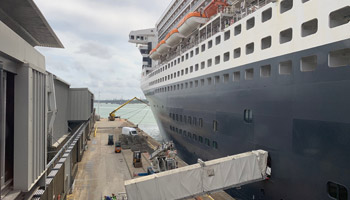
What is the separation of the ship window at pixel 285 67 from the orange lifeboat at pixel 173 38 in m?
12.9

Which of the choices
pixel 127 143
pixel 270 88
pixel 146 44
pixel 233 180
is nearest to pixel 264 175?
pixel 233 180

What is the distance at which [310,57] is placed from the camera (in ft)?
27.1

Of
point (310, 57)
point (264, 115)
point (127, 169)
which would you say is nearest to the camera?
point (310, 57)

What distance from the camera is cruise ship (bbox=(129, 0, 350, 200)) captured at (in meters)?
7.05

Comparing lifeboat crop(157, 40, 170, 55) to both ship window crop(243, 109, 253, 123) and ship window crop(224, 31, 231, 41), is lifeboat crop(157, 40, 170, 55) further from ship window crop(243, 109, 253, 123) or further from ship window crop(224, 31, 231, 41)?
ship window crop(243, 109, 253, 123)

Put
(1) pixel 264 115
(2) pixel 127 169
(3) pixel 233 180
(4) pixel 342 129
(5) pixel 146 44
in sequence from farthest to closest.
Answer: (5) pixel 146 44 → (2) pixel 127 169 → (1) pixel 264 115 → (3) pixel 233 180 → (4) pixel 342 129

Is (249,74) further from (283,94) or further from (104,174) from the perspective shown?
(104,174)

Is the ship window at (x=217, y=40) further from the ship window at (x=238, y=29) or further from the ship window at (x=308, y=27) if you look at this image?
the ship window at (x=308, y=27)

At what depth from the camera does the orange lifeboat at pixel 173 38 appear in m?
20.9

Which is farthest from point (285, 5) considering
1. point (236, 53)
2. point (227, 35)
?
point (227, 35)

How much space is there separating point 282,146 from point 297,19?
4567mm

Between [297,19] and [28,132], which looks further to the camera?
[297,19]

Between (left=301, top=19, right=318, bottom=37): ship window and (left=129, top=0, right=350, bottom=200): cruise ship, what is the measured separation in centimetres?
3

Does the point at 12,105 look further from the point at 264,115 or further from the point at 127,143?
the point at 127,143
